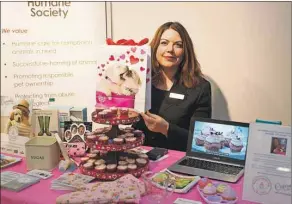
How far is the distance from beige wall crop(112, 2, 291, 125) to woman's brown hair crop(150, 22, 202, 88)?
0.84ft

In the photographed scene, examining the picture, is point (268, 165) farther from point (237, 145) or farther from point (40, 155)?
point (40, 155)

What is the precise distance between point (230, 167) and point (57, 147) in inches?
29.5

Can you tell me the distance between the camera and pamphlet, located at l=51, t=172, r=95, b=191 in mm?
1236

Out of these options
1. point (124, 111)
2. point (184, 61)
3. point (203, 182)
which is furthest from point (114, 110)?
point (184, 61)

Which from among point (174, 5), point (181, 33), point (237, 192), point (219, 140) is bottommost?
point (237, 192)

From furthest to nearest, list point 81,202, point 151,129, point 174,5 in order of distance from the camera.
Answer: point 174,5 → point 151,129 → point 81,202

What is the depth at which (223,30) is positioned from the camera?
2377 mm

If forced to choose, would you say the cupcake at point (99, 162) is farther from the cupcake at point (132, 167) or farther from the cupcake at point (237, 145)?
the cupcake at point (237, 145)

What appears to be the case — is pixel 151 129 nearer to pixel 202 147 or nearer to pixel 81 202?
pixel 202 147

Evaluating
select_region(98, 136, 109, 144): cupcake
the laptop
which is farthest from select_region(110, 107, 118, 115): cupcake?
the laptop

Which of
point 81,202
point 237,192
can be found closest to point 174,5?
point 237,192

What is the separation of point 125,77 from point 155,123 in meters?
0.41

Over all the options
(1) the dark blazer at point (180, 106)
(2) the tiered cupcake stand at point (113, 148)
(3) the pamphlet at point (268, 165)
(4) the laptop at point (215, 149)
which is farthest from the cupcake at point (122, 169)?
(1) the dark blazer at point (180, 106)

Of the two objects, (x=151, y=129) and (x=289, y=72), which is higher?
(x=289, y=72)
